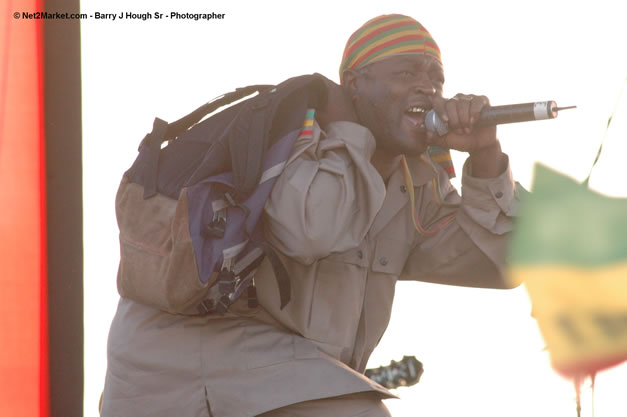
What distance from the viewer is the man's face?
2.73 m

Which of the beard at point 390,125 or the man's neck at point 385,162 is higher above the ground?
the beard at point 390,125

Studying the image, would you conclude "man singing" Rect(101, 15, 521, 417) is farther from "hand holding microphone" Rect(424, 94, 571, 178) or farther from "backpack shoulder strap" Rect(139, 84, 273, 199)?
"backpack shoulder strap" Rect(139, 84, 273, 199)

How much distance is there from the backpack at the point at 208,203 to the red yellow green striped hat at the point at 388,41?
14.0 inches

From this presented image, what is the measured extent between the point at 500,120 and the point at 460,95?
0.12 metres

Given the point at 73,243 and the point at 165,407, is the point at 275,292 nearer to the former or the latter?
the point at 165,407

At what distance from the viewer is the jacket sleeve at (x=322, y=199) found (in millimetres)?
2320

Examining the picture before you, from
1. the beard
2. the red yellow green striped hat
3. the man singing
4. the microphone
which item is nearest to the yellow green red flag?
the microphone

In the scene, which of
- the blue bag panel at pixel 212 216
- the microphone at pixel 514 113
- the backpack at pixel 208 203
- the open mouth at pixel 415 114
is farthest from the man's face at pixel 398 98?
the blue bag panel at pixel 212 216

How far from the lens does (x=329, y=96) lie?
264 centimetres

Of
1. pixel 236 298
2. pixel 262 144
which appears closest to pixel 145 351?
pixel 236 298

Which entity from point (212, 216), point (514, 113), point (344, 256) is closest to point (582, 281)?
point (514, 113)

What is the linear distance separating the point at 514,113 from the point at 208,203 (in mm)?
635

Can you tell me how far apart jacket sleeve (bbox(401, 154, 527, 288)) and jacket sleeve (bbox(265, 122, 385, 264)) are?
0.34m

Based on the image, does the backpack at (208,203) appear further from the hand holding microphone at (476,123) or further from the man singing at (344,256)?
the hand holding microphone at (476,123)
